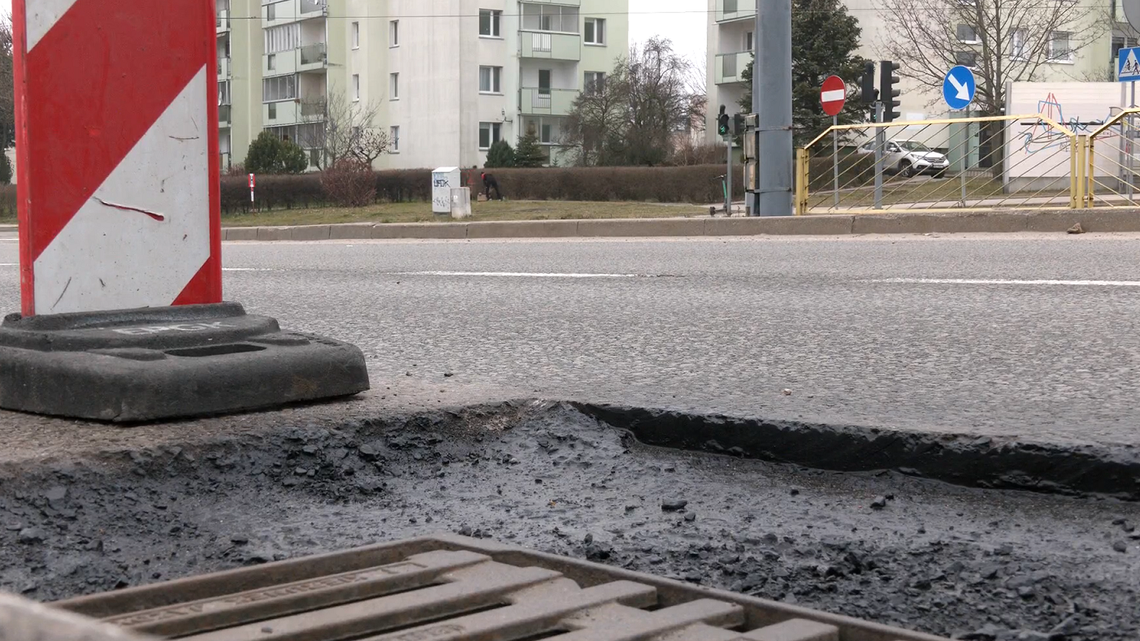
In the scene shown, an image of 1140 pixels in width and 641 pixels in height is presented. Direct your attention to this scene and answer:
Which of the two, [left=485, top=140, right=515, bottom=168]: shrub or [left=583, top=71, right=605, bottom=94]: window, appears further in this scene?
[left=583, top=71, right=605, bottom=94]: window

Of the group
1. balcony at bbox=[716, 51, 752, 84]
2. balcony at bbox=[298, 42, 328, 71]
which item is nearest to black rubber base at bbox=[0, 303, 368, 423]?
balcony at bbox=[716, 51, 752, 84]

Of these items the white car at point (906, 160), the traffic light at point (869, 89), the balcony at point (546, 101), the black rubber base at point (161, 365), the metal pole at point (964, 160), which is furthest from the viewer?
the balcony at point (546, 101)

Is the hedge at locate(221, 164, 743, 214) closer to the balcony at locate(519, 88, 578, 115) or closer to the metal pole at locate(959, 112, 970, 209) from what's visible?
the balcony at locate(519, 88, 578, 115)

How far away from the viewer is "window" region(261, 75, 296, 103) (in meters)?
57.7

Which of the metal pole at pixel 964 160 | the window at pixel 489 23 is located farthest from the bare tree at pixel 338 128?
the metal pole at pixel 964 160

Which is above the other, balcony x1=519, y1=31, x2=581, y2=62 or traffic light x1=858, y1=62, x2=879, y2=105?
balcony x1=519, y1=31, x2=581, y2=62

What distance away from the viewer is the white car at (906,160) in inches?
619

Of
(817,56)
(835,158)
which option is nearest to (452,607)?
(835,158)

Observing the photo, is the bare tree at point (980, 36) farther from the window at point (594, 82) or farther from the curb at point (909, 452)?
the curb at point (909, 452)

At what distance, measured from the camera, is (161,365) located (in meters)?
2.62

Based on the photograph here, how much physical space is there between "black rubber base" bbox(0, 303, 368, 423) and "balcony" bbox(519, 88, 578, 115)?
5060cm

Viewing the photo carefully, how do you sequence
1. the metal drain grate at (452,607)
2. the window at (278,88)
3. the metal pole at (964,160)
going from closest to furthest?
the metal drain grate at (452,607) → the metal pole at (964,160) → the window at (278,88)

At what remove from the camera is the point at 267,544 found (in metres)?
2.16

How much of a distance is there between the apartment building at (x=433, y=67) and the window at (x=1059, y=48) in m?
18.6
